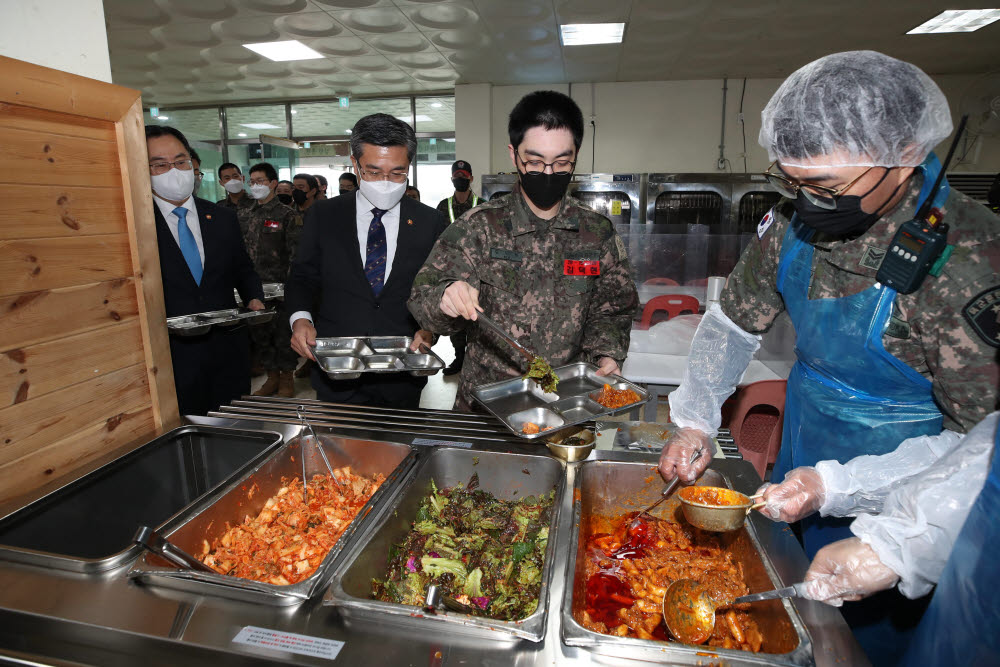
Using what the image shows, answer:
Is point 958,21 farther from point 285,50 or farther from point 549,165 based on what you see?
point 285,50

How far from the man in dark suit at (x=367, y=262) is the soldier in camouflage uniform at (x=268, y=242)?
2918 mm

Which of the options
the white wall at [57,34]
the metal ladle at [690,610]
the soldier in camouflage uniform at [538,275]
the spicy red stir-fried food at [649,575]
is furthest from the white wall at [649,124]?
the metal ladle at [690,610]

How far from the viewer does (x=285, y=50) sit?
6.29 m

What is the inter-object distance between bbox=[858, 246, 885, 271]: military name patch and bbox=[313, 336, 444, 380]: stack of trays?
1.41m

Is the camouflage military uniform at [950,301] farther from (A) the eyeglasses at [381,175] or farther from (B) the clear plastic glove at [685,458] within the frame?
(A) the eyeglasses at [381,175]

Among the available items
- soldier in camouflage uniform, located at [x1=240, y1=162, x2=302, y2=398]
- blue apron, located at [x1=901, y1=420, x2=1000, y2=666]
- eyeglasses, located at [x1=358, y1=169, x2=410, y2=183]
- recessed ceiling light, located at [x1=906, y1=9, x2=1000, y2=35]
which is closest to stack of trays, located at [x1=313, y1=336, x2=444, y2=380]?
eyeglasses, located at [x1=358, y1=169, x2=410, y2=183]

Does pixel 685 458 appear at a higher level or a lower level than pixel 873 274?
lower

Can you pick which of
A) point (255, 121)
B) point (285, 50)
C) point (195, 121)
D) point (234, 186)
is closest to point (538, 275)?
point (234, 186)

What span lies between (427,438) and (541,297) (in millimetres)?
719

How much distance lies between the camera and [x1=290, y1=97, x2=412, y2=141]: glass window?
350 inches

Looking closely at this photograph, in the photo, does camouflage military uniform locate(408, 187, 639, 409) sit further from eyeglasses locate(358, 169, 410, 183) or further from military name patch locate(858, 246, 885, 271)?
military name patch locate(858, 246, 885, 271)

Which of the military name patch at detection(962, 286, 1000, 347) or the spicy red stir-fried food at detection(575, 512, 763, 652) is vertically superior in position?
the military name patch at detection(962, 286, 1000, 347)

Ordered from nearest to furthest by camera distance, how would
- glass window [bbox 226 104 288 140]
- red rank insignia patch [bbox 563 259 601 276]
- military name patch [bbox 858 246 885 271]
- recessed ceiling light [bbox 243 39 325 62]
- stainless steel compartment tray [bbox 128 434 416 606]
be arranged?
stainless steel compartment tray [bbox 128 434 416 606] < military name patch [bbox 858 246 885 271] < red rank insignia patch [bbox 563 259 601 276] < recessed ceiling light [bbox 243 39 325 62] < glass window [bbox 226 104 288 140]

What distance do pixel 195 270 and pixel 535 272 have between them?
181 centimetres
